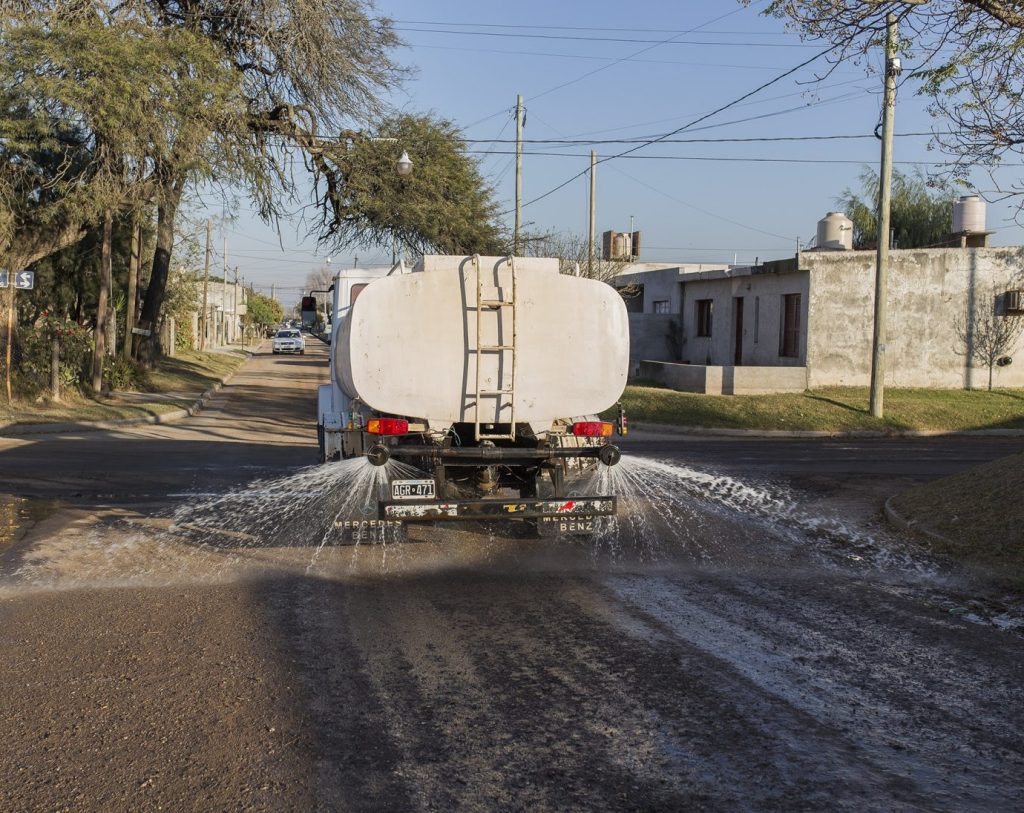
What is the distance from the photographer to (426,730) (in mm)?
4789

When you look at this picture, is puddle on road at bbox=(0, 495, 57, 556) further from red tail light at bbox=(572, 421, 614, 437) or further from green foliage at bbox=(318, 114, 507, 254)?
green foliage at bbox=(318, 114, 507, 254)

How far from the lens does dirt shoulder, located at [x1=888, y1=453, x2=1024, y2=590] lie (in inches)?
347

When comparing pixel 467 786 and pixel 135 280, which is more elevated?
pixel 135 280

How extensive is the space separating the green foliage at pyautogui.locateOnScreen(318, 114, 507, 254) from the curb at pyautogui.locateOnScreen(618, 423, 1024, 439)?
8.95 meters

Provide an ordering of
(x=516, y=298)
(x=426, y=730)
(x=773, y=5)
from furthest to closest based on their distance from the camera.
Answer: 1. (x=773, y=5)
2. (x=516, y=298)
3. (x=426, y=730)

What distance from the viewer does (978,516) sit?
9836 mm

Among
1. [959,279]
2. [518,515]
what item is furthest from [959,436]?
[518,515]

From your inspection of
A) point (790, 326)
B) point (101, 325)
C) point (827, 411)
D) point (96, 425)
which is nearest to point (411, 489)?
point (96, 425)

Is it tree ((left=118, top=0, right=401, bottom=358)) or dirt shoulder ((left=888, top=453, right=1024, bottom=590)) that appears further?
tree ((left=118, top=0, right=401, bottom=358))

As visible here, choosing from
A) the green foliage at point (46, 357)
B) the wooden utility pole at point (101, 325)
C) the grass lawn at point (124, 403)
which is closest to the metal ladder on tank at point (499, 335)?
the grass lawn at point (124, 403)

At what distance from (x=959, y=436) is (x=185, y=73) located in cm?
1876

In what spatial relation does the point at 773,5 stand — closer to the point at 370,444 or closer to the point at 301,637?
the point at 370,444

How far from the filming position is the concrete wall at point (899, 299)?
26688 mm

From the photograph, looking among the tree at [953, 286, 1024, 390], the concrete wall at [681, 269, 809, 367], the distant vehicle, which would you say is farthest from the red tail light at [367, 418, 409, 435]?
the distant vehicle
